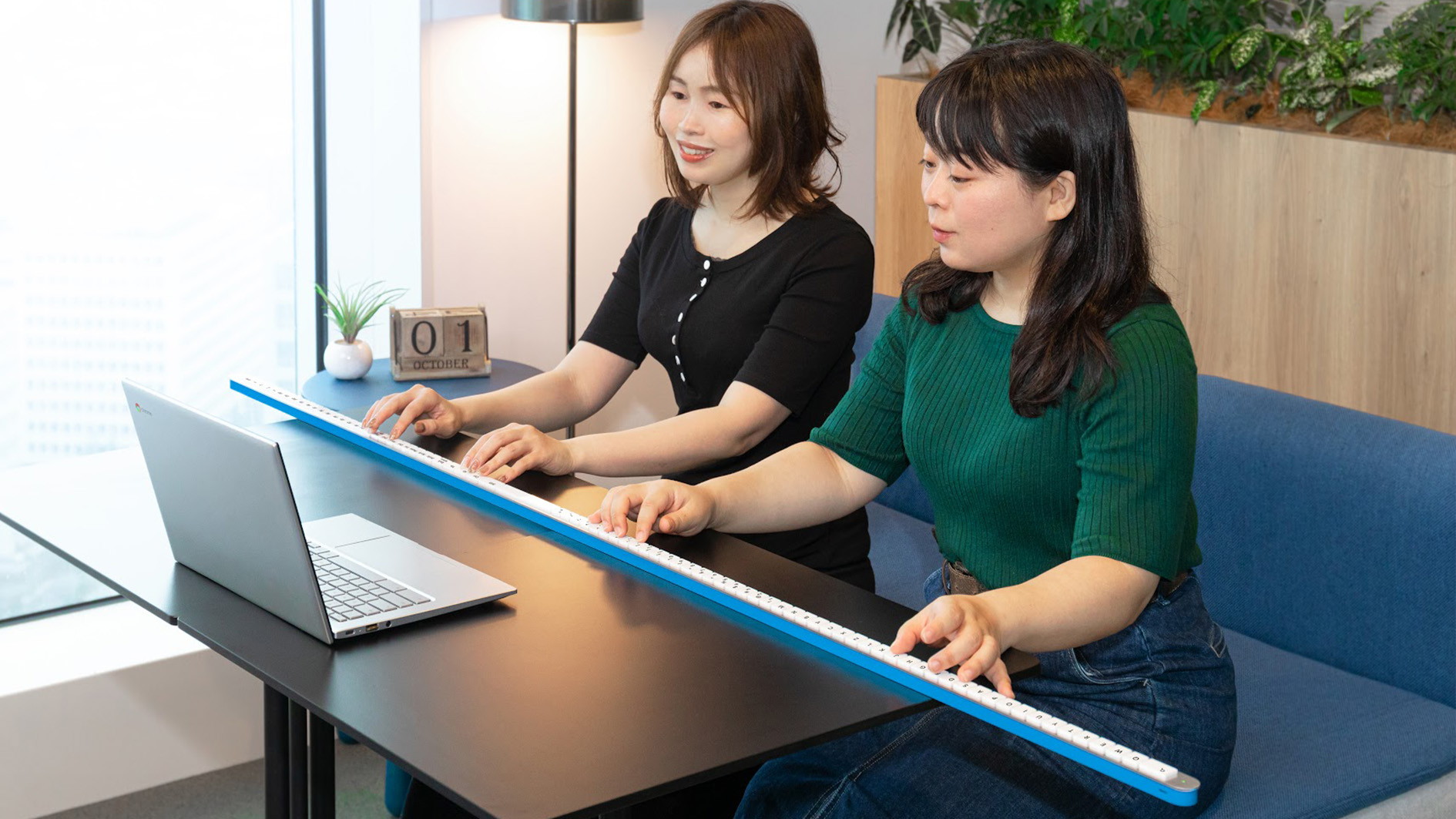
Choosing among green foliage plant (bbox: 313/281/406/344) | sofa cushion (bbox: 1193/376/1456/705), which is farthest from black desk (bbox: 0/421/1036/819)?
green foliage plant (bbox: 313/281/406/344)

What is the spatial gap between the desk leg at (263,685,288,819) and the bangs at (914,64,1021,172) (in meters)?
0.96

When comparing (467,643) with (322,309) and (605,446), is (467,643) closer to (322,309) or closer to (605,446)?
(605,446)

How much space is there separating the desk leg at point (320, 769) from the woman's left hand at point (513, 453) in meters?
0.36

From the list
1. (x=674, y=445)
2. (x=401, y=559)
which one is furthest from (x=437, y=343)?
(x=401, y=559)

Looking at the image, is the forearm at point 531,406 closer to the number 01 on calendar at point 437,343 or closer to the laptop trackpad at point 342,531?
the laptop trackpad at point 342,531

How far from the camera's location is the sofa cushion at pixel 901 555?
2.58m

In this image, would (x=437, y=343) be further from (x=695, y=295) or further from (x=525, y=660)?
(x=525, y=660)

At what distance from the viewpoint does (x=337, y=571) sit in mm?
1516

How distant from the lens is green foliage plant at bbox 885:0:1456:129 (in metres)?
2.87

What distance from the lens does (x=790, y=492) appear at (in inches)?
71.5

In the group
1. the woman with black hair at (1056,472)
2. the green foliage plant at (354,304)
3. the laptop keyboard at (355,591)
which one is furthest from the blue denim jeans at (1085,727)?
the green foliage plant at (354,304)

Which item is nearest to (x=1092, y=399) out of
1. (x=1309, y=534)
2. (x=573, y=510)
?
(x=573, y=510)

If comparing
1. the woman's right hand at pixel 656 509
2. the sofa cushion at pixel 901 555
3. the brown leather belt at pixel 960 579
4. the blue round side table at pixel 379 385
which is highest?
the woman's right hand at pixel 656 509

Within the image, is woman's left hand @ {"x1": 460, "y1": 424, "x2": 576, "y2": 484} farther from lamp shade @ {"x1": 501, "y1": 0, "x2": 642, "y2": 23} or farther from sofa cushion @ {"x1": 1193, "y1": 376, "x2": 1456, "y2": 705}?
lamp shade @ {"x1": 501, "y1": 0, "x2": 642, "y2": 23}
